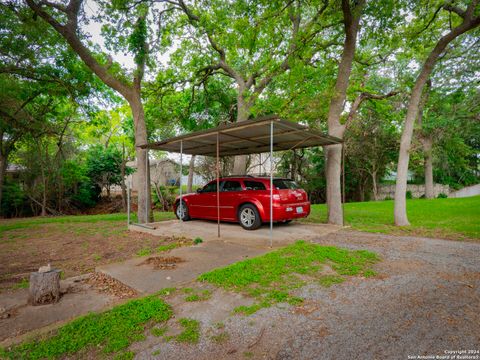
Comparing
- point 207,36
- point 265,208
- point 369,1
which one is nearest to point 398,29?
point 369,1

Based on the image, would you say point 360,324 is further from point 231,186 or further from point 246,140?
point 246,140

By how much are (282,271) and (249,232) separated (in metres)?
3.14

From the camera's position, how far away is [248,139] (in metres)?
8.29

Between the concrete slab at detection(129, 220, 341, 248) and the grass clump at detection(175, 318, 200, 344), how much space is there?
325cm

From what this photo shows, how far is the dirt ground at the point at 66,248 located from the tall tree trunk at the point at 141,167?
87cm

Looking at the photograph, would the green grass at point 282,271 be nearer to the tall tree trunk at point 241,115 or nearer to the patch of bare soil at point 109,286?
the patch of bare soil at point 109,286

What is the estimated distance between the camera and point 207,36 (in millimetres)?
11539

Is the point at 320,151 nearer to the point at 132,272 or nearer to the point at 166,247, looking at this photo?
the point at 166,247

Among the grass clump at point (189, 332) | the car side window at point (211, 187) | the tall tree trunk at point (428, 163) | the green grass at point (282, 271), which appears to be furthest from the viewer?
the tall tree trunk at point (428, 163)

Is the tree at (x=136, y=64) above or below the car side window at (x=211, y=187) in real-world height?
above

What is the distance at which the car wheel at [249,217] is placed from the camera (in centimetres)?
735

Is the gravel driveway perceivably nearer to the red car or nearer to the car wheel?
the red car

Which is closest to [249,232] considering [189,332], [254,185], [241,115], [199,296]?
[254,185]

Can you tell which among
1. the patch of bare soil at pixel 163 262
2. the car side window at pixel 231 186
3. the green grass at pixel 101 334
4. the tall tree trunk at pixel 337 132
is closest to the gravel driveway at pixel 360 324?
the green grass at pixel 101 334
